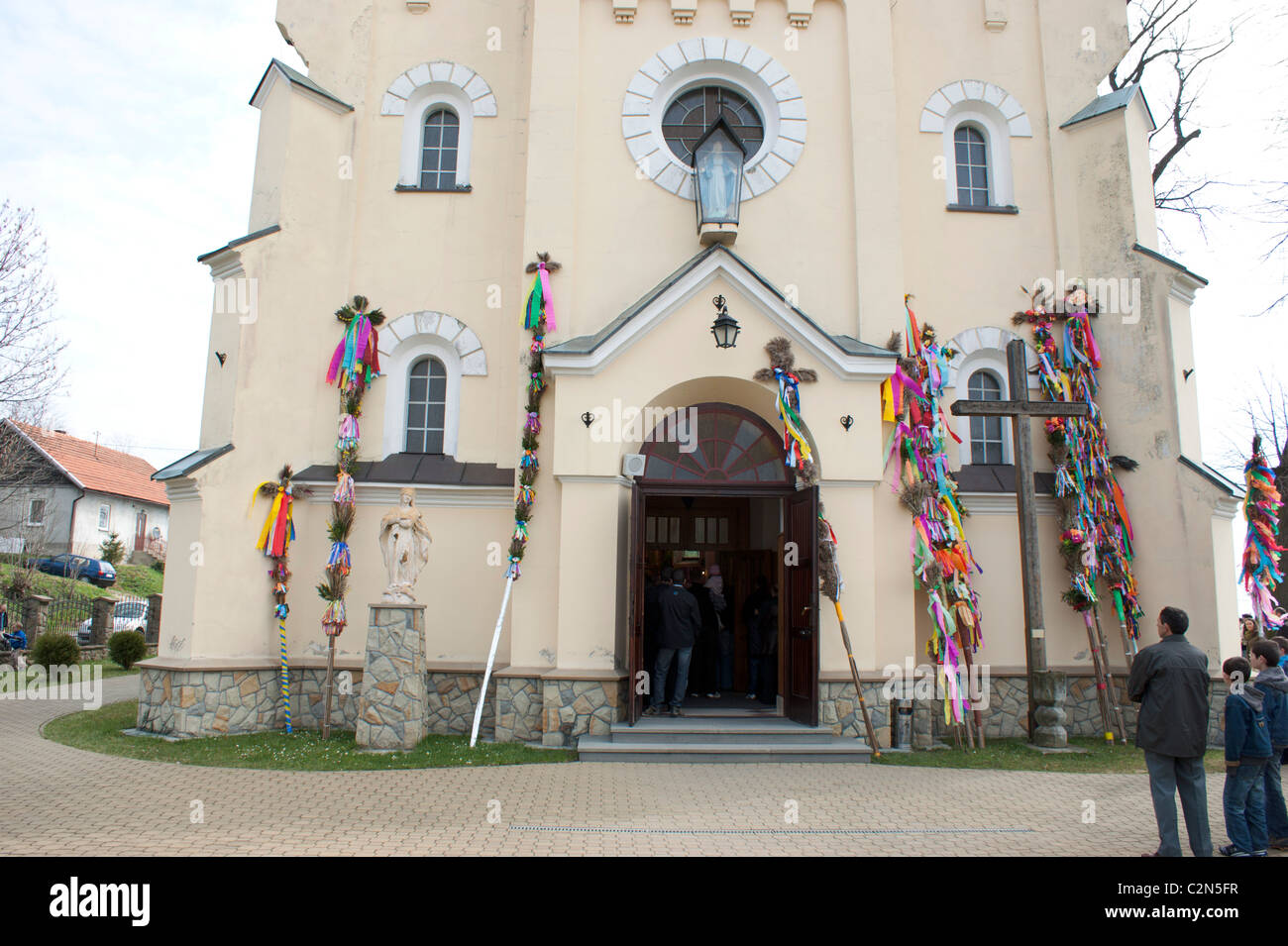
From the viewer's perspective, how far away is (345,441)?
11.8 metres

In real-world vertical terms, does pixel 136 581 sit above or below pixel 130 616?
above

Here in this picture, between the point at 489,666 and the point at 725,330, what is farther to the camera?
the point at 489,666

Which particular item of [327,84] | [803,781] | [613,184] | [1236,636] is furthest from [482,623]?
[1236,636]

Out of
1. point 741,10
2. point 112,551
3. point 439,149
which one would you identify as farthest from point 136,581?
point 741,10

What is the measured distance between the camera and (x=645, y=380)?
10.9 meters

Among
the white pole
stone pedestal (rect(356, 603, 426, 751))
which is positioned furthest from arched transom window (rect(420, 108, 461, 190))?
stone pedestal (rect(356, 603, 426, 751))

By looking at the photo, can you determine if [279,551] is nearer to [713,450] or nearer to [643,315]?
[643,315]

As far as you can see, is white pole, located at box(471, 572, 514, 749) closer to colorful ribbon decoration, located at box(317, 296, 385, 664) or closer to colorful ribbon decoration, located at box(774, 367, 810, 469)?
colorful ribbon decoration, located at box(317, 296, 385, 664)

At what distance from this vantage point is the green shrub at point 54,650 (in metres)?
18.1

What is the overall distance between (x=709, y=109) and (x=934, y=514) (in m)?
6.65

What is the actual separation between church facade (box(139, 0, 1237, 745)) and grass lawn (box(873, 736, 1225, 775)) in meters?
0.68

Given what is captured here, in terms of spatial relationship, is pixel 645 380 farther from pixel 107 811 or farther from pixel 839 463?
pixel 107 811

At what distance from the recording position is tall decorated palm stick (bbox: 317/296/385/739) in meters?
11.2

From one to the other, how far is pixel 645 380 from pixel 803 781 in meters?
5.12
